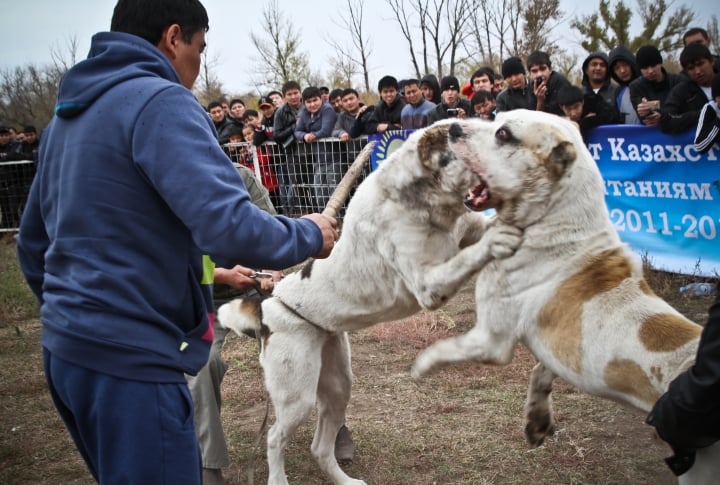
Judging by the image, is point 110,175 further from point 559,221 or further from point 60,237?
point 559,221

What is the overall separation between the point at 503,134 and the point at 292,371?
5.97 feet

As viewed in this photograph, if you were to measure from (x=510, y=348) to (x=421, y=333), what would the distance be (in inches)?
140

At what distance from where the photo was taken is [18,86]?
32062mm

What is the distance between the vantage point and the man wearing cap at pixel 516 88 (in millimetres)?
7988

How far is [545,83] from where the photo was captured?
7.61 m

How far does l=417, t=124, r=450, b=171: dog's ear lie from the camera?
314 centimetres

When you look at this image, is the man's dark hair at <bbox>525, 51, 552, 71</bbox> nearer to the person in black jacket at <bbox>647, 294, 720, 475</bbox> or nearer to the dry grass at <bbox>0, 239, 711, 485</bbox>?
the dry grass at <bbox>0, 239, 711, 485</bbox>

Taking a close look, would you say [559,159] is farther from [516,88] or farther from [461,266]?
[516,88]

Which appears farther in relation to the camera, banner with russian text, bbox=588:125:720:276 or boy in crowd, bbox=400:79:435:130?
boy in crowd, bbox=400:79:435:130

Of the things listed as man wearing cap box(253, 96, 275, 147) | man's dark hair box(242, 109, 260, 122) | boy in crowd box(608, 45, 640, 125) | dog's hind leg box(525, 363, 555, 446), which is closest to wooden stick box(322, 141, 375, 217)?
dog's hind leg box(525, 363, 555, 446)

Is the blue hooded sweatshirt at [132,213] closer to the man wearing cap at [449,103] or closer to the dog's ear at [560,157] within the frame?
the dog's ear at [560,157]

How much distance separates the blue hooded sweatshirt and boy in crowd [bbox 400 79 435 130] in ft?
24.0

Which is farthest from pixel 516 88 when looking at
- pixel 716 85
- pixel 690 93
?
pixel 716 85

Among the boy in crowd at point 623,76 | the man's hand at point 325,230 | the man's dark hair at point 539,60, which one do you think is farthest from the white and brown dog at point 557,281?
the man's dark hair at point 539,60
